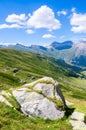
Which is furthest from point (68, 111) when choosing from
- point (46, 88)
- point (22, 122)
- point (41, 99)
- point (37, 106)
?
point (22, 122)

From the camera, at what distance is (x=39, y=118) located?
30266 mm

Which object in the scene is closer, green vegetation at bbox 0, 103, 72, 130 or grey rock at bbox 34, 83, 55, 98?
green vegetation at bbox 0, 103, 72, 130

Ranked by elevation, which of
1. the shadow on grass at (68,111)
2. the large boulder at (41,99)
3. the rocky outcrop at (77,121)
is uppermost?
the large boulder at (41,99)

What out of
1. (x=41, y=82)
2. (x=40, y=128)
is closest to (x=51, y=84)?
(x=41, y=82)

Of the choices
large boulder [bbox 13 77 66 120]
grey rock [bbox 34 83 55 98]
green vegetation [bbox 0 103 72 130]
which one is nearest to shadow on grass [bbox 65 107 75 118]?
large boulder [bbox 13 77 66 120]

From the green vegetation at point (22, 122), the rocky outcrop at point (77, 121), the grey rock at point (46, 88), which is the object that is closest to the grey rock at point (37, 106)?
the green vegetation at point (22, 122)

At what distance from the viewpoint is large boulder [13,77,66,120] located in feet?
101

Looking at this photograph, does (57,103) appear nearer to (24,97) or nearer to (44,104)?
(44,104)

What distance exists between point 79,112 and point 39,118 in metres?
5.31

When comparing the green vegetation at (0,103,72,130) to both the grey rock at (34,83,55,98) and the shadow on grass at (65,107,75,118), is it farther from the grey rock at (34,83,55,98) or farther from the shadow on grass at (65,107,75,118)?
the grey rock at (34,83,55,98)

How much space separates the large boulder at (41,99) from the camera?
3084 cm

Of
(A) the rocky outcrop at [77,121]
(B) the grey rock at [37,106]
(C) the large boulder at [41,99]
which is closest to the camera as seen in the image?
(A) the rocky outcrop at [77,121]

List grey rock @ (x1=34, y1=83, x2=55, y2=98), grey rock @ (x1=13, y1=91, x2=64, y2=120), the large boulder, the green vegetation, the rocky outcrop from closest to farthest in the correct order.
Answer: the green vegetation, the rocky outcrop, grey rock @ (x1=13, y1=91, x2=64, y2=120), the large boulder, grey rock @ (x1=34, y1=83, x2=55, y2=98)

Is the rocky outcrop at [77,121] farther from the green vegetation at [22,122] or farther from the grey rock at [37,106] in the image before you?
the grey rock at [37,106]
